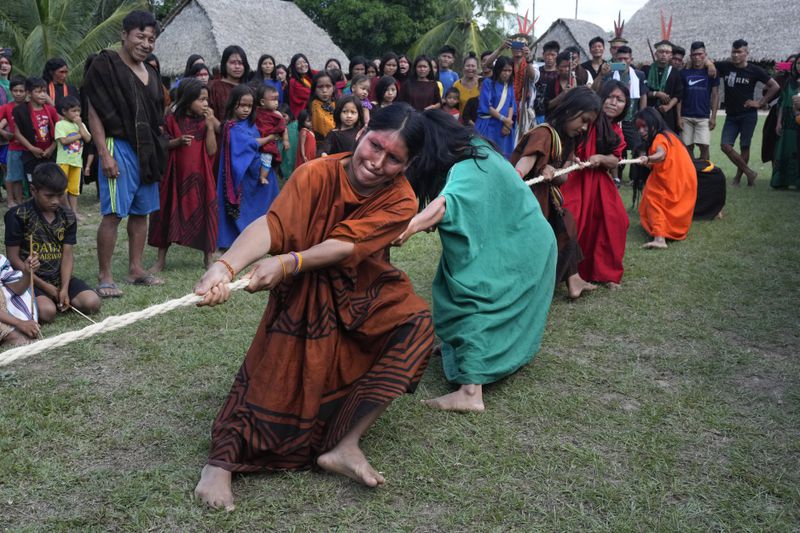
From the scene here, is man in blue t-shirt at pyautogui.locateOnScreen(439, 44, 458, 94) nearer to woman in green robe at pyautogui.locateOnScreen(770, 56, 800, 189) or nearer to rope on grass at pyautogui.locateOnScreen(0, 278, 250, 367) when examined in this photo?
woman in green robe at pyautogui.locateOnScreen(770, 56, 800, 189)

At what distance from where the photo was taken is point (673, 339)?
4414 millimetres

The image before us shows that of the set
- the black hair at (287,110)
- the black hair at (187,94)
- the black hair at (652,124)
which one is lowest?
the black hair at (652,124)

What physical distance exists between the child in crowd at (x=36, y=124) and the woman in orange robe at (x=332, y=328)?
20.0ft

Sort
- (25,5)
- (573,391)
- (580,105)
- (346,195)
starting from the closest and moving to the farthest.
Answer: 1. (346,195)
2. (573,391)
3. (580,105)
4. (25,5)

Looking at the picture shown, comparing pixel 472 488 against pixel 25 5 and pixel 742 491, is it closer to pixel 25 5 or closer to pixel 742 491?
pixel 742 491

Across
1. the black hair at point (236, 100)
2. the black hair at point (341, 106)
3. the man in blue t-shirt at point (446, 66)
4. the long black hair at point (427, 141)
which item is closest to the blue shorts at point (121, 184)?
the black hair at point (236, 100)

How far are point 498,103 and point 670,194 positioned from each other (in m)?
2.79

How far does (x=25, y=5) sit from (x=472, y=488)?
1454cm

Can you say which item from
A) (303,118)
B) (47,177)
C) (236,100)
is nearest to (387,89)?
(303,118)

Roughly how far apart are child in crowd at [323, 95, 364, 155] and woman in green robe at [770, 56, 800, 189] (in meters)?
6.99

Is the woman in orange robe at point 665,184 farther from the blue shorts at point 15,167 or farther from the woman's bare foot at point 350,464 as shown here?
the blue shorts at point 15,167

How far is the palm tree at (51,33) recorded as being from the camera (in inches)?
531

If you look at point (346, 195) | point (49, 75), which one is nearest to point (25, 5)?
point (49, 75)

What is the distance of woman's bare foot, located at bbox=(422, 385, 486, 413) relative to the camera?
3396mm
